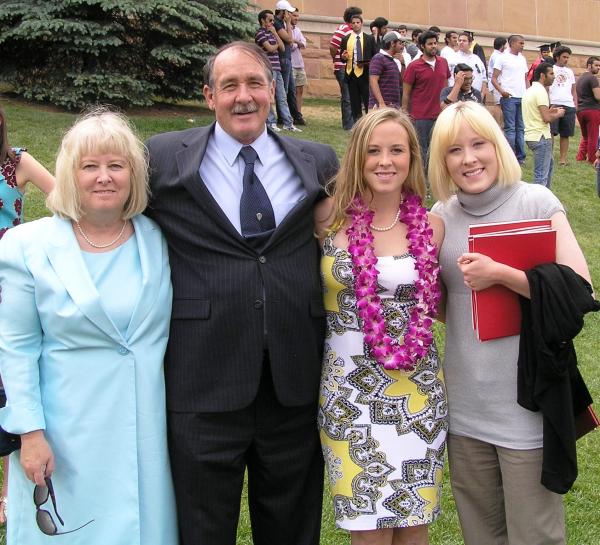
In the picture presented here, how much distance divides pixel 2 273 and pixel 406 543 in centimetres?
189

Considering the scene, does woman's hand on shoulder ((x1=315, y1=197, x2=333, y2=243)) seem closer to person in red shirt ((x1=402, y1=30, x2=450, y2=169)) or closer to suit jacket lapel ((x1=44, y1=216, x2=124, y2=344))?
suit jacket lapel ((x1=44, y1=216, x2=124, y2=344))

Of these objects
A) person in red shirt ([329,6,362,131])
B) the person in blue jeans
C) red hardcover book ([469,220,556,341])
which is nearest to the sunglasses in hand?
red hardcover book ([469,220,556,341])

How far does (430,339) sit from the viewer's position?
126 inches

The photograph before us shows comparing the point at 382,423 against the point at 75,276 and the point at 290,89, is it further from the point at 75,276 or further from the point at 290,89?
the point at 290,89

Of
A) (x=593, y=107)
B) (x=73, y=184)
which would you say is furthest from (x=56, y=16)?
(x=73, y=184)

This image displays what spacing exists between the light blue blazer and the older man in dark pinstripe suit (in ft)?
0.47

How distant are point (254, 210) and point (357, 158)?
47 cm

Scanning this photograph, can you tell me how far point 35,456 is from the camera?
9.47 feet

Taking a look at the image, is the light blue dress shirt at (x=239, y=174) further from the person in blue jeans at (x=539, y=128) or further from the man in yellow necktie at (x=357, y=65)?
A: the man in yellow necktie at (x=357, y=65)

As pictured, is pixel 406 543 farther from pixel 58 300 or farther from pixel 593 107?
pixel 593 107

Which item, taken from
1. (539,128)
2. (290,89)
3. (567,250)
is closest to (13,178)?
(567,250)

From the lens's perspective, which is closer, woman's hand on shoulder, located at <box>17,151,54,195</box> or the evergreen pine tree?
woman's hand on shoulder, located at <box>17,151,54,195</box>

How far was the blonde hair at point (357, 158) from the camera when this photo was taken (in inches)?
128

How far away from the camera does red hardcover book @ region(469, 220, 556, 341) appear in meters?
2.94
